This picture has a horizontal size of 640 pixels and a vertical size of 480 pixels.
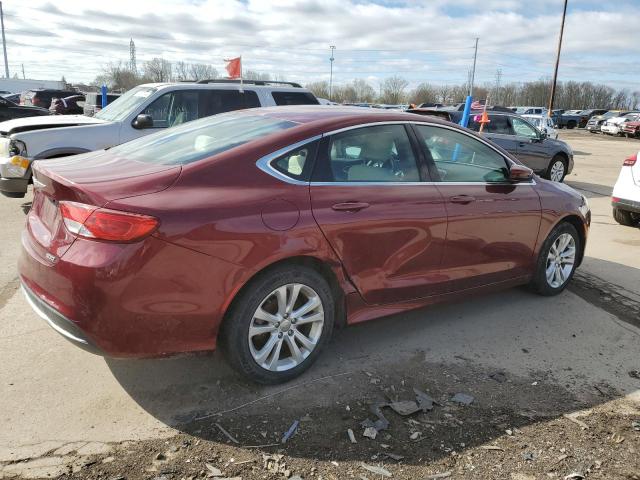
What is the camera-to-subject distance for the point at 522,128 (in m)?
13.1

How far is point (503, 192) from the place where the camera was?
4.31 metres

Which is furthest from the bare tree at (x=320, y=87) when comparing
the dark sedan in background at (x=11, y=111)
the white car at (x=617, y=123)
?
the dark sedan in background at (x=11, y=111)

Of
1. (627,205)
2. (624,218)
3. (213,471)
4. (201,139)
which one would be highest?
(201,139)

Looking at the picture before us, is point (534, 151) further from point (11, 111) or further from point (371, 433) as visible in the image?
point (11, 111)

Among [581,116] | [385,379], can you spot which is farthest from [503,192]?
[581,116]

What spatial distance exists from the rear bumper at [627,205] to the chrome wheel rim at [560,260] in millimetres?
3227

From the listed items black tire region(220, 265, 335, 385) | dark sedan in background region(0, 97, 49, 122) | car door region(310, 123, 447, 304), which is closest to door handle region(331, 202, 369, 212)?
car door region(310, 123, 447, 304)

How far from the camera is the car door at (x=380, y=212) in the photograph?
3316mm

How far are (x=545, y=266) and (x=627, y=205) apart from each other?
3.78 m

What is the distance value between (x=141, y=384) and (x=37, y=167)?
156 cm

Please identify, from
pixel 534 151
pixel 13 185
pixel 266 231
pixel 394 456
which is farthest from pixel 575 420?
pixel 534 151

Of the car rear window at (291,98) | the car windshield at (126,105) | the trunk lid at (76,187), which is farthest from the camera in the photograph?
the car rear window at (291,98)

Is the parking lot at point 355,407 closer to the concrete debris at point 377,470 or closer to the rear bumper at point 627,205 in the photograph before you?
the concrete debris at point 377,470

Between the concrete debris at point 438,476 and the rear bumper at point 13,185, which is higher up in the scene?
the rear bumper at point 13,185
